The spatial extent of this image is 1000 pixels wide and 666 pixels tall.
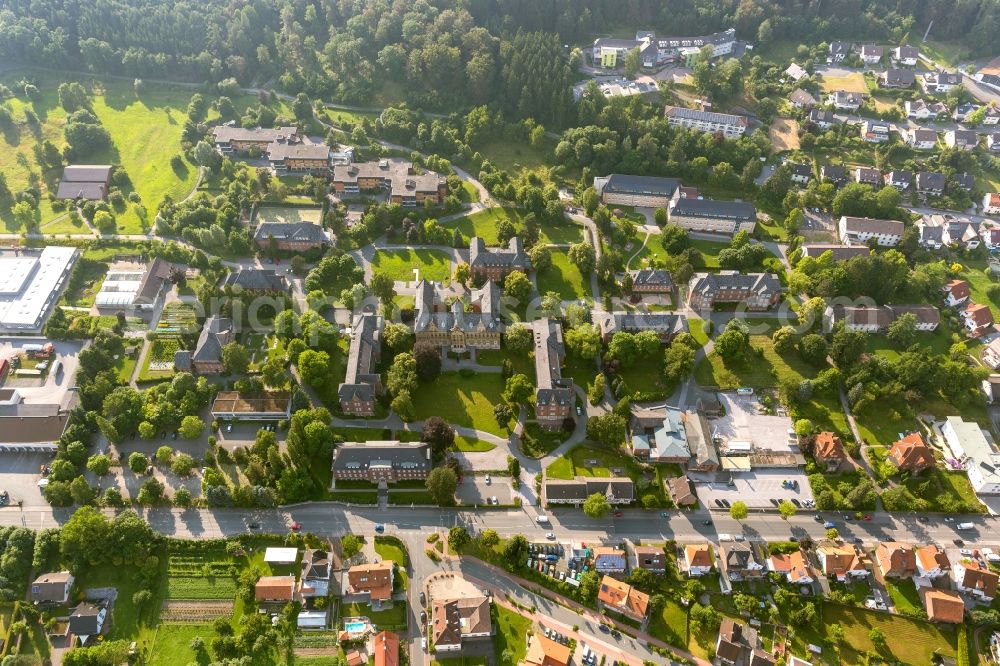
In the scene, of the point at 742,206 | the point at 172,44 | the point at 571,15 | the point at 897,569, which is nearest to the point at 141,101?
the point at 172,44

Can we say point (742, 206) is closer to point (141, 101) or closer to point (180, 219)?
point (180, 219)

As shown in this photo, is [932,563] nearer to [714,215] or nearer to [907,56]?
[714,215]

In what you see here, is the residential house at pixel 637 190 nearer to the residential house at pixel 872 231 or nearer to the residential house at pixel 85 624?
the residential house at pixel 872 231

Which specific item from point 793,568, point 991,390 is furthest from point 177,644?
point 991,390

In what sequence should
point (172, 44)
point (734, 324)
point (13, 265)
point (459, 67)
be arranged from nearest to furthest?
point (734, 324)
point (13, 265)
point (459, 67)
point (172, 44)

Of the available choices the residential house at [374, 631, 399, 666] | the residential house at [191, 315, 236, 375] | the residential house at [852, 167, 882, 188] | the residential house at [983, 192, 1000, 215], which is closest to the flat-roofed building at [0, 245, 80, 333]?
the residential house at [191, 315, 236, 375]

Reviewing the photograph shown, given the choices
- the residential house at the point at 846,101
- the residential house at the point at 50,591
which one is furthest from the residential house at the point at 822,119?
the residential house at the point at 50,591
